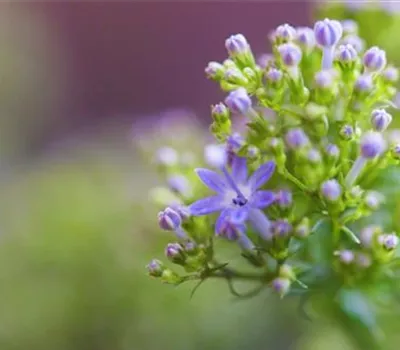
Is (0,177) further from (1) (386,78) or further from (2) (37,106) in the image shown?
(1) (386,78)

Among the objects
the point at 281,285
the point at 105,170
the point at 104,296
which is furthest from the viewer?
the point at 105,170

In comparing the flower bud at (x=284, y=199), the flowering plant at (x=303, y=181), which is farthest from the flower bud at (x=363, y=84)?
the flower bud at (x=284, y=199)

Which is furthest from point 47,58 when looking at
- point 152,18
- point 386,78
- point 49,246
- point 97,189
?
point 386,78

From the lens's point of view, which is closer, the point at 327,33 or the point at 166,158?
the point at 327,33

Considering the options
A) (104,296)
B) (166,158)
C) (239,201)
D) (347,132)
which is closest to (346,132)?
(347,132)

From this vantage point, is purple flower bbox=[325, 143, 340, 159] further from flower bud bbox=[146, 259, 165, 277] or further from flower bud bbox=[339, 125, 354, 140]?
flower bud bbox=[146, 259, 165, 277]

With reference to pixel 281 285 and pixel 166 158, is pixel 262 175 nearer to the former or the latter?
pixel 281 285
